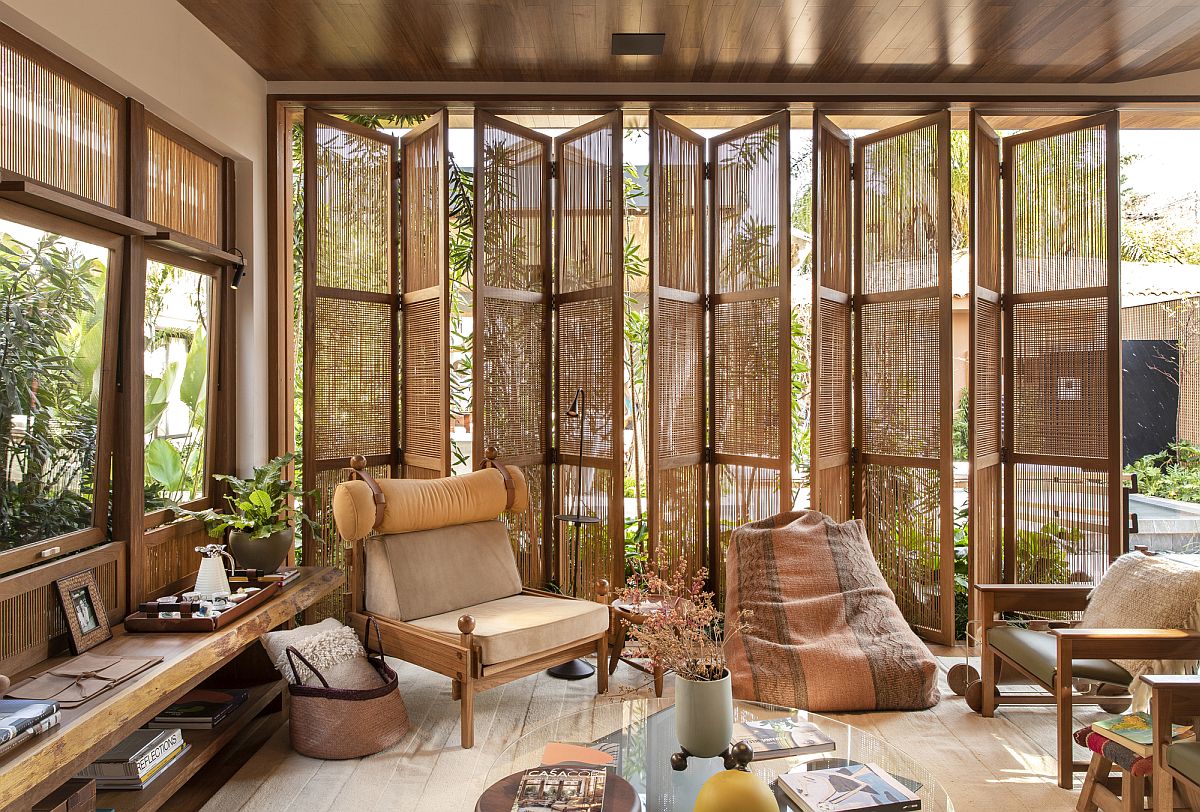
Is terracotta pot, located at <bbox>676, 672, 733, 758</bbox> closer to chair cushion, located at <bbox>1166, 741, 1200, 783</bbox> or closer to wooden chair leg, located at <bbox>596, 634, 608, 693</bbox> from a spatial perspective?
chair cushion, located at <bbox>1166, 741, 1200, 783</bbox>

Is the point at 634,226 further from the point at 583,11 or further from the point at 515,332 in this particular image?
the point at 583,11

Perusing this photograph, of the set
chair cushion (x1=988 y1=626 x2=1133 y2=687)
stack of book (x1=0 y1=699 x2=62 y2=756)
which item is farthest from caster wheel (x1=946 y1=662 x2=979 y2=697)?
stack of book (x1=0 y1=699 x2=62 y2=756)

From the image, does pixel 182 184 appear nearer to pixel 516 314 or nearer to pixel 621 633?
pixel 516 314

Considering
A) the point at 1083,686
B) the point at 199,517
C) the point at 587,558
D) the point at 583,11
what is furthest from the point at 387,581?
the point at 1083,686

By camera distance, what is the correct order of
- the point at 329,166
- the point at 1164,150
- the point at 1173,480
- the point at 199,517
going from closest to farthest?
the point at 199,517, the point at 329,166, the point at 1173,480, the point at 1164,150

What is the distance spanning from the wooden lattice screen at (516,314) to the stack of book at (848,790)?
260cm

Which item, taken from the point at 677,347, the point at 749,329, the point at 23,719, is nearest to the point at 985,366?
the point at 749,329

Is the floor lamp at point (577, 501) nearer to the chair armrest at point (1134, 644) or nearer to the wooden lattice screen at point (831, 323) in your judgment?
the wooden lattice screen at point (831, 323)

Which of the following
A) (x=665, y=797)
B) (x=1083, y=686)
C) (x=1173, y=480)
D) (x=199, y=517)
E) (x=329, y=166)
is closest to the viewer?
(x=665, y=797)

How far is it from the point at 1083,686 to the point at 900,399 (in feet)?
5.69

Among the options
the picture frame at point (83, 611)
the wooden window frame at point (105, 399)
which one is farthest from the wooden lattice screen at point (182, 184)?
the picture frame at point (83, 611)

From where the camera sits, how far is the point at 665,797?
2.13 metres

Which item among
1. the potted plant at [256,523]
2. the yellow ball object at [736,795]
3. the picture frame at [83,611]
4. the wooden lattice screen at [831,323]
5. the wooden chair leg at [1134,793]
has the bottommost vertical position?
the wooden chair leg at [1134,793]

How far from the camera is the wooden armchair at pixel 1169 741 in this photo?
229 centimetres
